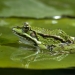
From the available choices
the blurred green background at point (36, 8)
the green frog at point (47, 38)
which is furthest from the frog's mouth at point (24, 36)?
the blurred green background at point (36, 8)

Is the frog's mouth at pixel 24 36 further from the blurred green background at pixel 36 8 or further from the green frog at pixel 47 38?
the blurred green background at pixel 36 8

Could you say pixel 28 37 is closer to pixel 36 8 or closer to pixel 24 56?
pixel 24 56

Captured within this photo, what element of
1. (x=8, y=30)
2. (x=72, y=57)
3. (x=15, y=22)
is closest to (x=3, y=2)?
(x=15, y=22)

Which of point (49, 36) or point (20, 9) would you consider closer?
point (49, 36)

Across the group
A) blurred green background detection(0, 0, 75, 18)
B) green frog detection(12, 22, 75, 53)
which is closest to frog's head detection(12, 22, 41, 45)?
green frog detection(12, 22, 75, 53)

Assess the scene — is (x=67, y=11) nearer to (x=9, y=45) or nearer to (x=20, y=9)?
(x=20, y=9)

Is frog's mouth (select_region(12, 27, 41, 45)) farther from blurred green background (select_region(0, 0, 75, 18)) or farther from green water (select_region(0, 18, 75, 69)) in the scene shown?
blurred green background (select_region(0, 0, 75, 18))
